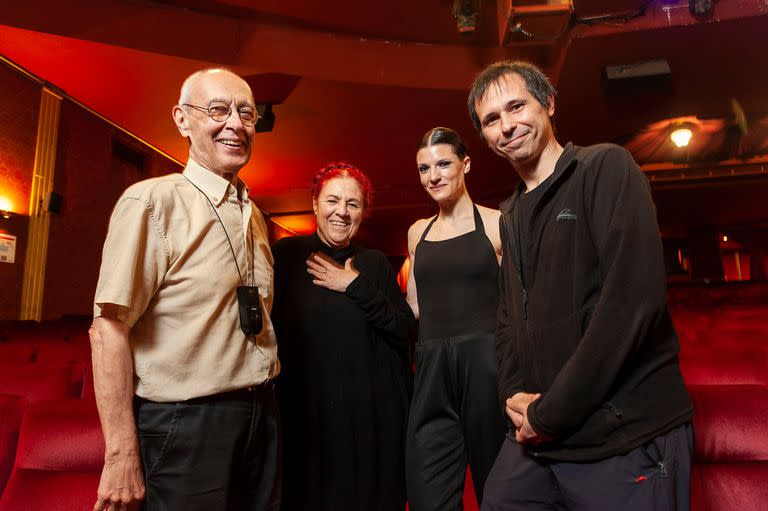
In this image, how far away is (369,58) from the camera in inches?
160

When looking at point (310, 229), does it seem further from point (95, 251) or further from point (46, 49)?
point (46, 49)

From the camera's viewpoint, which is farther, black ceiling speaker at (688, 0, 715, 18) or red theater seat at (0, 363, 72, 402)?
black ceiling speaker at (688, 0, 715, 18)

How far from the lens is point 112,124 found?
4.50 m

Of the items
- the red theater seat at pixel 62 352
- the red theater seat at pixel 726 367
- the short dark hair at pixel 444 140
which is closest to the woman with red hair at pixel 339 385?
the short dark hair at pixel 444 140

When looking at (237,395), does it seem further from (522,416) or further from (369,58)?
(369,58)

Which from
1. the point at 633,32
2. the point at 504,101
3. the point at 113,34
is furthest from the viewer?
the point at 633,32

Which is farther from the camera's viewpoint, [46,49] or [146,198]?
[46,49]

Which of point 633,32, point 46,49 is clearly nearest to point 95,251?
point 46,49

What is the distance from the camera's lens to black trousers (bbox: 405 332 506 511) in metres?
1.30

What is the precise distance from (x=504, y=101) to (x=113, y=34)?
3.19 meters

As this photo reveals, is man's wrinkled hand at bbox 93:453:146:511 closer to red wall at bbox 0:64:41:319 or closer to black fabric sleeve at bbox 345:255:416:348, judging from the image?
black fabric sleeve at bbox 345:255:416:348

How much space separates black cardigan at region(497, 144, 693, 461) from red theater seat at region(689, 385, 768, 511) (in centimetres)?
51

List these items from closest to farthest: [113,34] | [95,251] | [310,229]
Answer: [113,34] < [95,251] < [310,229]

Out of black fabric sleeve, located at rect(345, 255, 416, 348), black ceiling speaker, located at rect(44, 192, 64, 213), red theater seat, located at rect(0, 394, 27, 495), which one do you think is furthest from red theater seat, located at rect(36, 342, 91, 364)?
black fabric sleeve, located at rect(345, 255, 416, 348)
